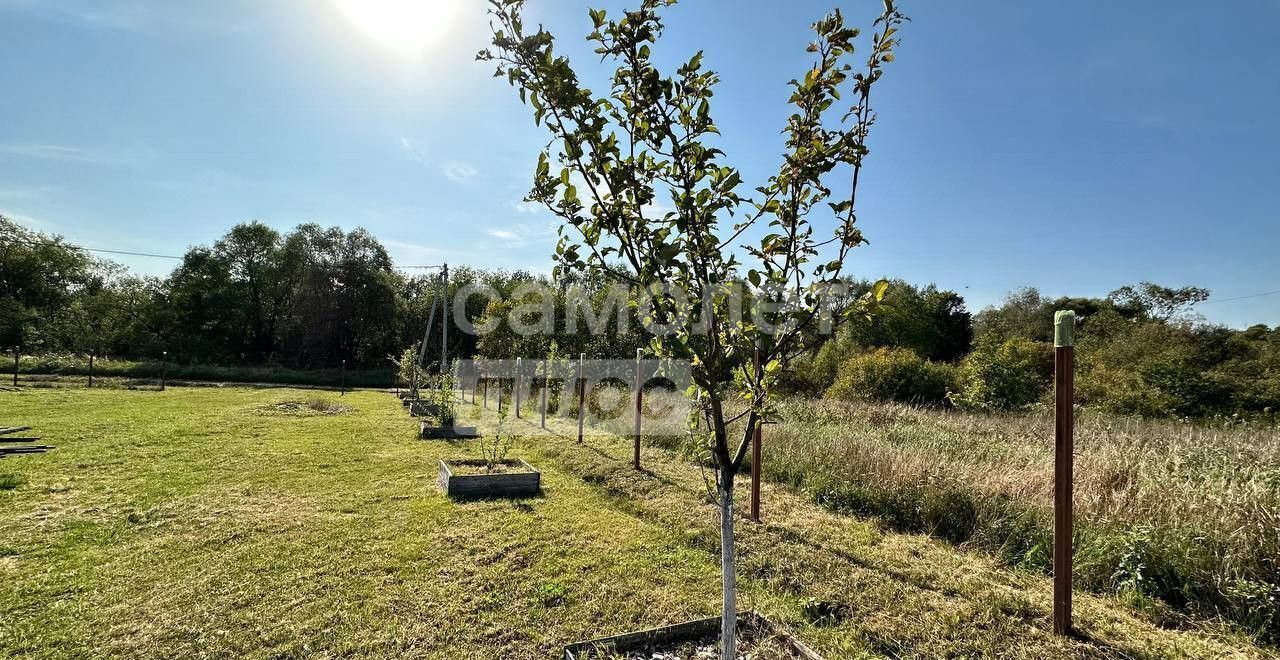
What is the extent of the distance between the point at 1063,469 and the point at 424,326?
3421 cm

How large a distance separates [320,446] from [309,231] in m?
29.5

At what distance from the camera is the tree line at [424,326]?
14.9 m

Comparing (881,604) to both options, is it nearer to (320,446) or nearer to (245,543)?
(245,543)

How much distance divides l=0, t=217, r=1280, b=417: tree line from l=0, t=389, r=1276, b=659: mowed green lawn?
10927 mm

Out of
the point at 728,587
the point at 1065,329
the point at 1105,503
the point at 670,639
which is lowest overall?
the point at 670,639

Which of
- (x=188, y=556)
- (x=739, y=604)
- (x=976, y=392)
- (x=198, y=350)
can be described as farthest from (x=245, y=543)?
(x=198, y=350)

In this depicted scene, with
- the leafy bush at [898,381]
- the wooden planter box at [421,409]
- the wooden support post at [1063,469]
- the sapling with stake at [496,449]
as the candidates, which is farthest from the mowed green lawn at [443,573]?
the leafy bush at [898,381]

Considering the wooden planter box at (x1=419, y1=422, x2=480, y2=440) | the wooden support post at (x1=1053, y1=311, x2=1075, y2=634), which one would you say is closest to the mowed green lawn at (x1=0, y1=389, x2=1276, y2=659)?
the wooden support post at (x1=1053, y1=311, x2=1075, y2=634)

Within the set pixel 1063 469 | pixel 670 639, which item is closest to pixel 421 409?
pixel 670 639

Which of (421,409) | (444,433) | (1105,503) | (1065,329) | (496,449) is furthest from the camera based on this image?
(421,409)

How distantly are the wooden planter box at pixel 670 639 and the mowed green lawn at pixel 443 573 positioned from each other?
11.8 inches

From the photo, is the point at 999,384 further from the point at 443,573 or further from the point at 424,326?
the point at 424,326

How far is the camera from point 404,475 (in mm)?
6684

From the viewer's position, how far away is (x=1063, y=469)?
117 inches
